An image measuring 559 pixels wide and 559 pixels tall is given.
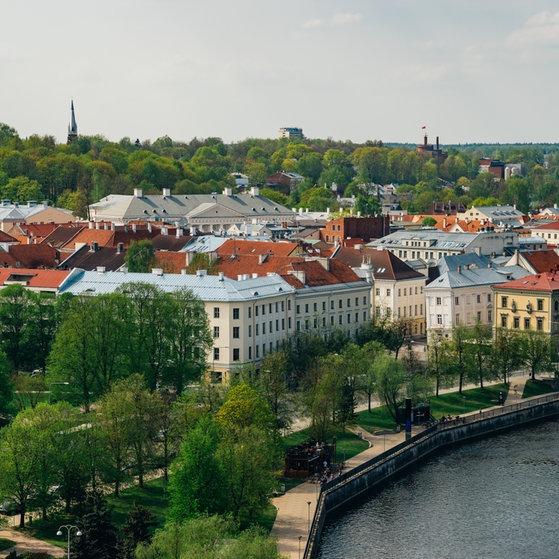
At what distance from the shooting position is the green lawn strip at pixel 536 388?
92269mm

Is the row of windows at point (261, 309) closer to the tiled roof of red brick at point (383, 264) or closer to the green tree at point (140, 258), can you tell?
the green tree at point (140, 258)

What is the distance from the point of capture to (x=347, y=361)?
270ft

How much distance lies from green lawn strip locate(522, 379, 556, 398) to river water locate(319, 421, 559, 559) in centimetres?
1224

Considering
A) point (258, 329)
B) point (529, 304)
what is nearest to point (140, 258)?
point (258, 329)

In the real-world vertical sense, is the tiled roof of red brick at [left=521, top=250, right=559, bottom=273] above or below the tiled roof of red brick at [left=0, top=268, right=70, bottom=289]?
below

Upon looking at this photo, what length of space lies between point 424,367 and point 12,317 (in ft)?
89.9

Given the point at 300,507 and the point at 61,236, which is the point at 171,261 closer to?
the point at 61,236

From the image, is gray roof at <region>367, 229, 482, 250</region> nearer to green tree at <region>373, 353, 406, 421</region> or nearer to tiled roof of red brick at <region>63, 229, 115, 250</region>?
tiled roof of red brick at <region>63, 229, 115, 250</region>

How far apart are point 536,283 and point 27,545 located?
184 ft

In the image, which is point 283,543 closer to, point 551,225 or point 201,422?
point 201,422

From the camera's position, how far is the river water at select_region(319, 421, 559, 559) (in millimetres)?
60312

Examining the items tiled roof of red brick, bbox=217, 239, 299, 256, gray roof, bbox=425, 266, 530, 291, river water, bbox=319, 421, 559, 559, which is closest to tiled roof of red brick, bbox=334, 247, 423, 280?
gray roof, bbox=425, 266, 530, 291

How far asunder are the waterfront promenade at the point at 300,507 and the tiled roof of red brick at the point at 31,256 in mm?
44873

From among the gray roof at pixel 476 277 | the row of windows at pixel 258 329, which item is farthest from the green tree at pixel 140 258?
the gray roof at pixel 476 277
